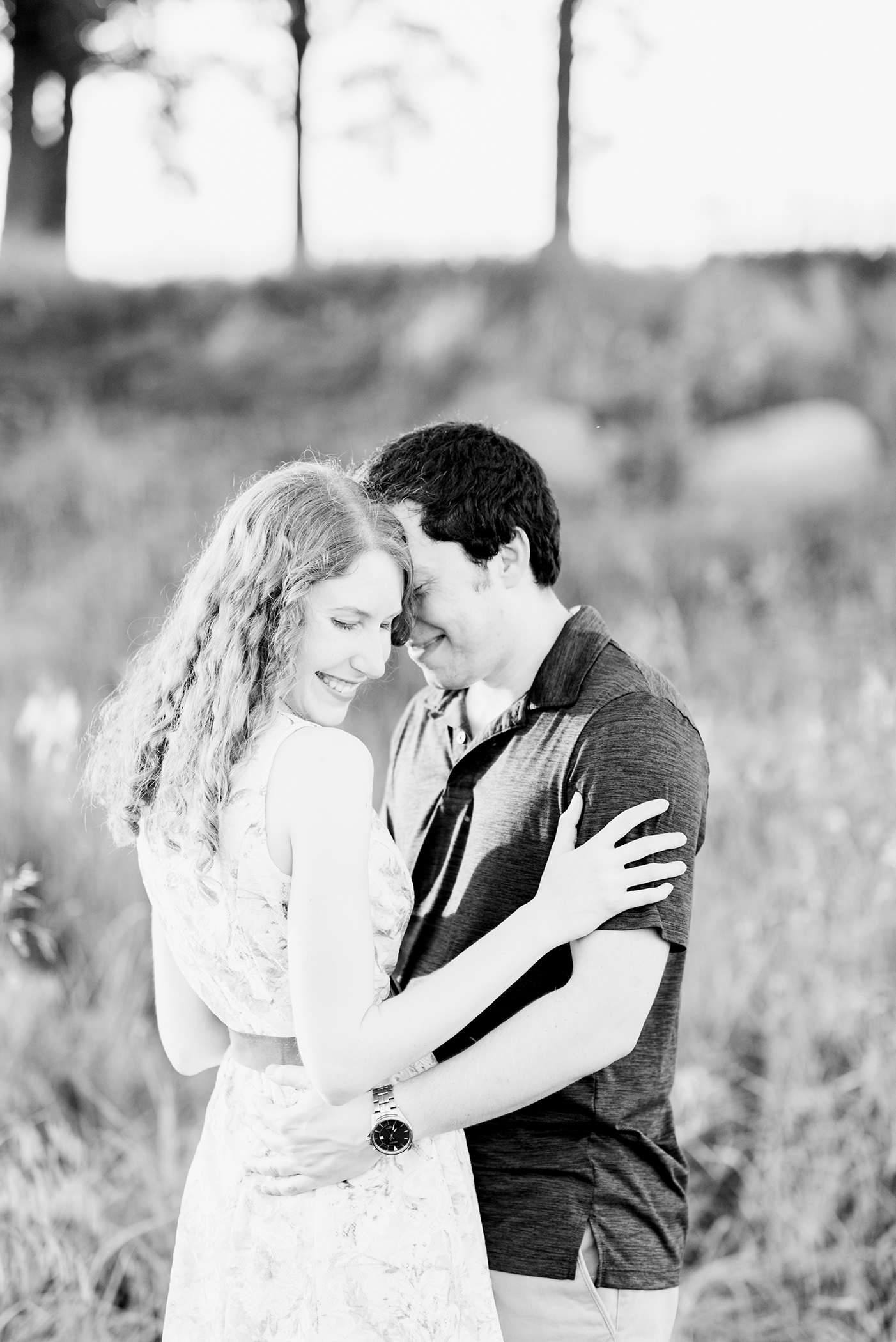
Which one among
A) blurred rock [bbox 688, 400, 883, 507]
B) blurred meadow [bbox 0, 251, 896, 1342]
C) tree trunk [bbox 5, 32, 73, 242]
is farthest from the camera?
tree trunk [bbox 5, 32, 73, 242]

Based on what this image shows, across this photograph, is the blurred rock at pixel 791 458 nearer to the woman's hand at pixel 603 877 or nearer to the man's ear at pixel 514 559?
the man's ear at pixel 514 559

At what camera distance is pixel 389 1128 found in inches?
66.3

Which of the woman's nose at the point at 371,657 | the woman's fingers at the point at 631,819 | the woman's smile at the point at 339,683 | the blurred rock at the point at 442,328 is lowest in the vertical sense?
the woman's fingers at the point at 631,819

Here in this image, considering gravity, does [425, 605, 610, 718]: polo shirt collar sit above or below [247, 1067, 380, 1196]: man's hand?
above

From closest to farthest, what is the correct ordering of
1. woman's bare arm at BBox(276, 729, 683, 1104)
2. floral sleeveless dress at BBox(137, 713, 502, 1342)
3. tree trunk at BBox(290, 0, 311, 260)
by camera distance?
1. woman's bare arm at BBox(276, 729, 683, 1104)
2. floral sleeveless dress at BBox(137, 713, 502, 1342)
3. tree trunk at BBox(290, 0, 311, 260)

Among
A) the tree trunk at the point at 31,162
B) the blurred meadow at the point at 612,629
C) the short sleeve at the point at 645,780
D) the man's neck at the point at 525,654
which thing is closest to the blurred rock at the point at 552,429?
the blurred meadow at the point at 612,629

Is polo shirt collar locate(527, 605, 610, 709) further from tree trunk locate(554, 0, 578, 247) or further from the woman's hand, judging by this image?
tree trunk locate(554, 0, 578, 247)

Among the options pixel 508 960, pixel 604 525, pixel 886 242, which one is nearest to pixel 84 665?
pixel 604 525

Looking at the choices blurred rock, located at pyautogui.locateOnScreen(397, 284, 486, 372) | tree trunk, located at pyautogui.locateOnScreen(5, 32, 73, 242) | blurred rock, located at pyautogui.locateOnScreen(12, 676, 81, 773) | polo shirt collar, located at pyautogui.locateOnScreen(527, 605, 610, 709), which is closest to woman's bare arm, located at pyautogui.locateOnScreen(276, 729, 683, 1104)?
polo shirt collar, located at pyautogui.locateOnScreen(527, 605, 610, 709)

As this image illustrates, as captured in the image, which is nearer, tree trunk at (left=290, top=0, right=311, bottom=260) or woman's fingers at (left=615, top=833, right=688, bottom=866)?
woman's fingers at (left=615, top=833, right=688, bottom=866)

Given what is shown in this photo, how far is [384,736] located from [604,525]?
159cm

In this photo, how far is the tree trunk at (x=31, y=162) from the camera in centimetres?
622

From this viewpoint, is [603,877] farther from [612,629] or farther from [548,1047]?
[612,629]

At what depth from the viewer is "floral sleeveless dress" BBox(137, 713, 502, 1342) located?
1.62 meters
